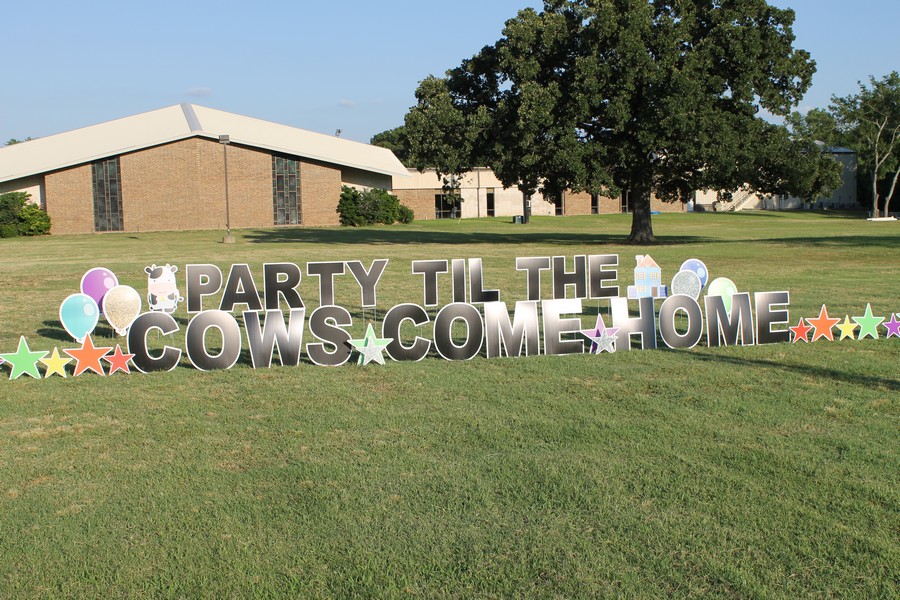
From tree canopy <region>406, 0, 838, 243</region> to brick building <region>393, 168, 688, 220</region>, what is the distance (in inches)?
1361

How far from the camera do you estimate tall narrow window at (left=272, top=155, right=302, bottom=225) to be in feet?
196

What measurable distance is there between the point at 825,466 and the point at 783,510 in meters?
1.02

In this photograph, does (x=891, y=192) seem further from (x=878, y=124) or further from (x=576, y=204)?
(x=576, y=204)

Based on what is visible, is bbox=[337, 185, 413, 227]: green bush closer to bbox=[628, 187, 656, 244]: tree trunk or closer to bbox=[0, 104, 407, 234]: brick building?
bbox=[0, 104, 407, 234]: brick building

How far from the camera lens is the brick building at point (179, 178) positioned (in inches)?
2245

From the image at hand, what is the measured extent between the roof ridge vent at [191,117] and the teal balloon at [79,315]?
48.6 metres

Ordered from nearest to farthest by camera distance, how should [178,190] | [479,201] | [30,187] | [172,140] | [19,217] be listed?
[19,217] < [172,140] < [30,187] < [178,190] < [479,201]

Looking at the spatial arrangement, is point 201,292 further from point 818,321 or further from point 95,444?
point 818,321

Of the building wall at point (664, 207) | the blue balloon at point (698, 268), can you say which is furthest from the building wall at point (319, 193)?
the blue balloon at point (698, 268)

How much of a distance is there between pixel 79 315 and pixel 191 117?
175ft

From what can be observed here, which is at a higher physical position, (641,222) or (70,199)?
(70,199)

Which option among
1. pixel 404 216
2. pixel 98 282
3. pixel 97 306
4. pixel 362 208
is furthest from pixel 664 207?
pixel 97 306

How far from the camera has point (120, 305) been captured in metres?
11.7

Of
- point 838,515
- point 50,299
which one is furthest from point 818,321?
point 50,299
